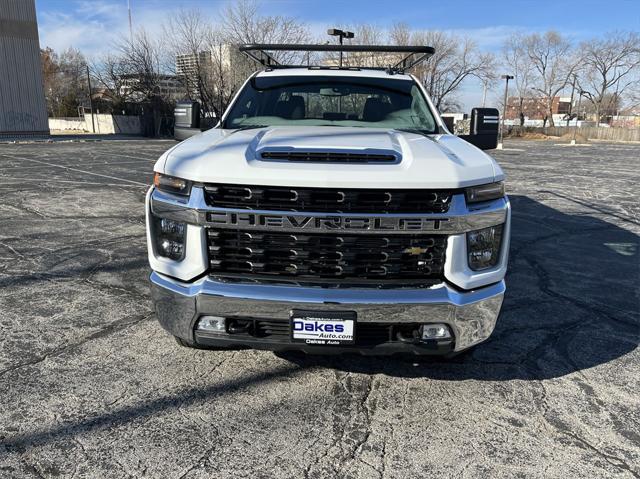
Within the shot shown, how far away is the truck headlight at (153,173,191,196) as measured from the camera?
269cm

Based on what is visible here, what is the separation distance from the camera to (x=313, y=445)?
2.54 metres

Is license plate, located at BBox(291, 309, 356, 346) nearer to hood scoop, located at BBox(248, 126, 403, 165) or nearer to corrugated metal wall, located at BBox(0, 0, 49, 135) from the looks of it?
hood scoop, located at BBox(248, 126, 403, 165)

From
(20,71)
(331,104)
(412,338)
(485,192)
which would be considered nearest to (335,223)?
(412,338)

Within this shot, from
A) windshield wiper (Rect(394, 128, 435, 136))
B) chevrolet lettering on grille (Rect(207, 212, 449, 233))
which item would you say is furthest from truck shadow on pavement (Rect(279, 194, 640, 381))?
windshield wiper (Rect(394, 128, 435, 136))

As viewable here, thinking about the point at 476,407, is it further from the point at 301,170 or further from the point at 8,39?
the point at 8,39

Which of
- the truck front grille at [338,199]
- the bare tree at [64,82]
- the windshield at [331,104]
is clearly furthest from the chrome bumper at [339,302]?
the bare tree at [64,82]

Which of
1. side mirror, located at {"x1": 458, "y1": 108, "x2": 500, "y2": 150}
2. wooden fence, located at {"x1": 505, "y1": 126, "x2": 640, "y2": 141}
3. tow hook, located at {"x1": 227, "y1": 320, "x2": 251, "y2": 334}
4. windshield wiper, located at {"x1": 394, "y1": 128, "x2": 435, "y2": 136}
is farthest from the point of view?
wooden fence, located at {"x1": 505, "y1": 126, "x2": 640, "y2": 141}

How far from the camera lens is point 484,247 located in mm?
2764

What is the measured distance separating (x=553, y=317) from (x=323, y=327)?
8.45 ft

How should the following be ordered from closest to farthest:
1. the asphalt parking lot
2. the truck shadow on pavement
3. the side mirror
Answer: the asphalt parking lot → the truck shadow on pavement → the side mirror

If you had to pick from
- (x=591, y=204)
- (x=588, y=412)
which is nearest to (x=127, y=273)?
(x=588, y=412)

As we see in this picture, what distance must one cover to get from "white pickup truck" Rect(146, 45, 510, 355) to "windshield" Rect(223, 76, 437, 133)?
129 cm

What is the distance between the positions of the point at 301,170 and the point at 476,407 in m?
1.72

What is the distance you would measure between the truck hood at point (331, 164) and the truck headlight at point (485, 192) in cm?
4
